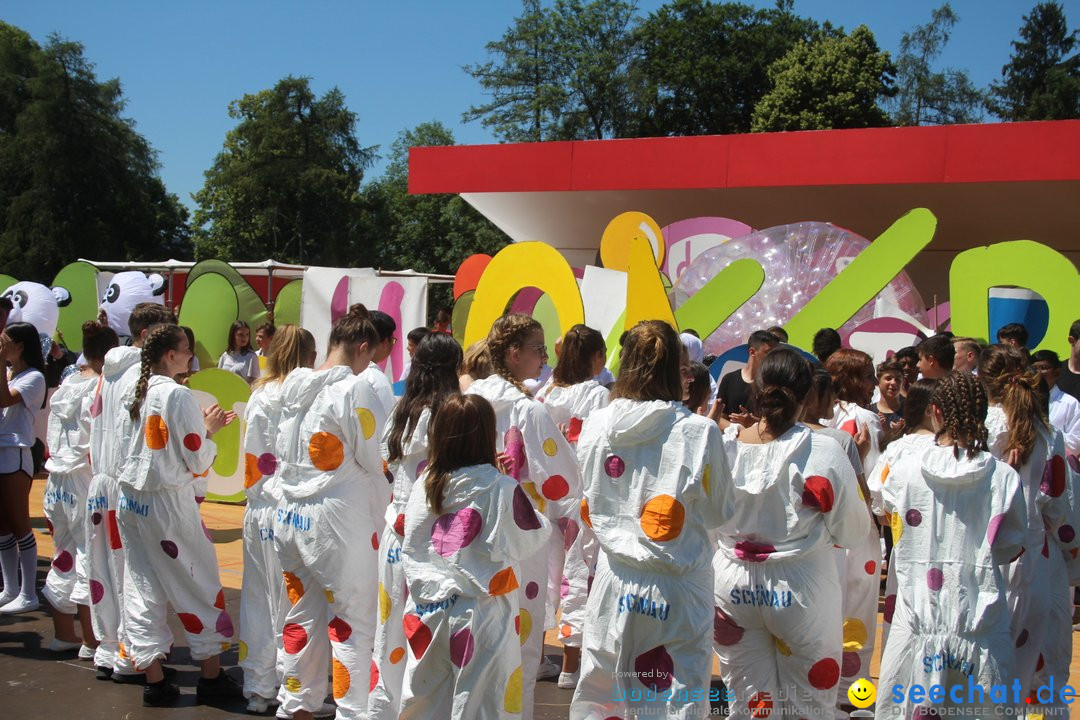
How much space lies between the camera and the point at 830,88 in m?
40.4

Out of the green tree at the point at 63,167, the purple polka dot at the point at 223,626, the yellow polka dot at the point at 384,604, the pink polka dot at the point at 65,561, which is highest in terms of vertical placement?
the green tree at the point at 63,167

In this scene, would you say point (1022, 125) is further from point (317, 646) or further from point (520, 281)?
point (317, 646)

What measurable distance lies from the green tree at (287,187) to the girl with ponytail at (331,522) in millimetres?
40097

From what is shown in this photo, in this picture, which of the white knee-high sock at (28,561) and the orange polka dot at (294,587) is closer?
the orange polka dot at (294,587)

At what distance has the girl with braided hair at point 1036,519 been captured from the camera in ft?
14.5

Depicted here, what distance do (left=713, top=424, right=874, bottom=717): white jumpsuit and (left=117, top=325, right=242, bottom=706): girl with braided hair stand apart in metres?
2.78

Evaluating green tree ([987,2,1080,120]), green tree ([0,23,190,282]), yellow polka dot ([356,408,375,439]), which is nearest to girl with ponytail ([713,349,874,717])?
yellow polka dot ([356,408,375,439])

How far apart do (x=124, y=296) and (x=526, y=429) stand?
8.63 metres

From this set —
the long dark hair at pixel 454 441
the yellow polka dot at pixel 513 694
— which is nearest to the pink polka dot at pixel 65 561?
the long dark hair at pixel 454 441

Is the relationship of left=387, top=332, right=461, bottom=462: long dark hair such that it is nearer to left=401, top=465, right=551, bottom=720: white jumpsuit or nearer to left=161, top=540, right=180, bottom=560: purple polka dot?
left=401, top=465, right=551, bottom=720: white jumpsuit

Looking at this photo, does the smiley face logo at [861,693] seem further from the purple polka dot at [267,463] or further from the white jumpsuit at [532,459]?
the purple polka dot at [267,463]

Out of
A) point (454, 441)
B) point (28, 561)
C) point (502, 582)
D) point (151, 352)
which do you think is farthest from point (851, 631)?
point (28, 561)

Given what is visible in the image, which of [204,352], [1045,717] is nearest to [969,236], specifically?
[204,352]

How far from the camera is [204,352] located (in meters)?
11.6
